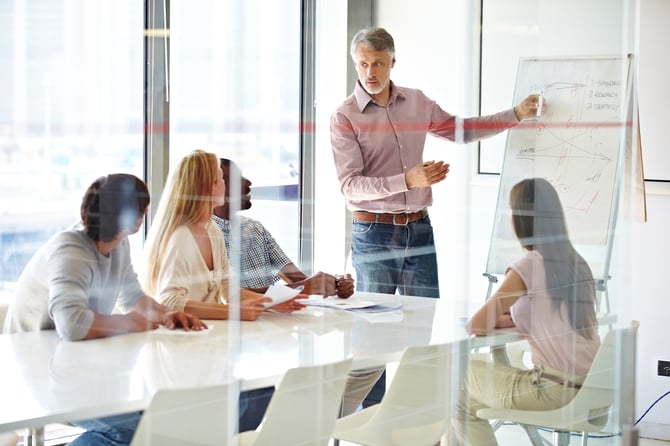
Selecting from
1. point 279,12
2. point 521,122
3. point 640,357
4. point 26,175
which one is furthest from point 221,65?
point 640,357

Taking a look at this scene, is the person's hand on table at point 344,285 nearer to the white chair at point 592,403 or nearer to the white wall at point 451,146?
the white wall at point 451,146

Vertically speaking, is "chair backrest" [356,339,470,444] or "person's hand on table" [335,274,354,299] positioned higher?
"person's hand on table" [335,274,354,299]

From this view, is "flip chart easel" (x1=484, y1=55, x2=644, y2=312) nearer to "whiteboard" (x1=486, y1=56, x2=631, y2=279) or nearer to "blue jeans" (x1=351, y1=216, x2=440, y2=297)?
"whiteboard" (x1=486, y1=56, x2=631, y2=279)

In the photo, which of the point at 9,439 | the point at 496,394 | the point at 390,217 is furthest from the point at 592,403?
the point at 9,439

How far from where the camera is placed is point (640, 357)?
4.23 meters

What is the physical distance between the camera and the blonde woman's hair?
2311 millimetres

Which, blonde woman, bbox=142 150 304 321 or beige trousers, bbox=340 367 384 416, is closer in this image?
blonde woman, bbox=142 150 304 321

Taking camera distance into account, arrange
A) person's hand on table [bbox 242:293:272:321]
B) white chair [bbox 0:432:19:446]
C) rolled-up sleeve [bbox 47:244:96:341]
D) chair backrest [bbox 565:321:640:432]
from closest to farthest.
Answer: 1. white chair [bbox 0:432:19:446]
2. rolled-up sleeve [bbox 47:244:96:341]
3. person's hand on table [bbox 242:293:272:321]
4. chair backrest [bbox 565:321:640:432]

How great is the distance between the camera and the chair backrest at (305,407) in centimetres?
254

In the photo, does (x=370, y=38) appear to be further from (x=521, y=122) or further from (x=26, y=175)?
(x=26, y=175)

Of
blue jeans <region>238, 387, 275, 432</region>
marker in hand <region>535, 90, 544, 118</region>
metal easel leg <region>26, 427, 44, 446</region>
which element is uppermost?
marker in hand <region>535, 90, 544, 118</region>

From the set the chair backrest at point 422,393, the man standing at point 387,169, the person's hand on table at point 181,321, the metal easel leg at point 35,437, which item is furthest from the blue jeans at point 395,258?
the metal easel leg at point 35,437

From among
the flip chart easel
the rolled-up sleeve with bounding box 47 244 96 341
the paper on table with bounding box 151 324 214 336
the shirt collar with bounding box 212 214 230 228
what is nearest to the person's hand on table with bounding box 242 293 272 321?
the paper on table with bounding box 151 324 214 336

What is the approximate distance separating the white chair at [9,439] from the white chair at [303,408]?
0.67m
